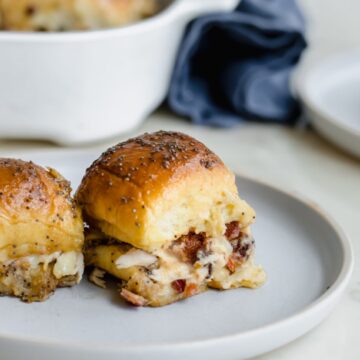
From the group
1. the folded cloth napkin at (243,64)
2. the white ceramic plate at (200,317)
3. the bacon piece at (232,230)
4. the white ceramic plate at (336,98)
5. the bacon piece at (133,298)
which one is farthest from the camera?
the folded cloth napkin at (243,64)

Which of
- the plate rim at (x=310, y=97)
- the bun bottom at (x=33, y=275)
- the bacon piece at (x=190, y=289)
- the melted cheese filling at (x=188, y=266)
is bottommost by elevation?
the plate rim at (x=310, y=97)

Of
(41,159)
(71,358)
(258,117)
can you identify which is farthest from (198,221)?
(258,117)

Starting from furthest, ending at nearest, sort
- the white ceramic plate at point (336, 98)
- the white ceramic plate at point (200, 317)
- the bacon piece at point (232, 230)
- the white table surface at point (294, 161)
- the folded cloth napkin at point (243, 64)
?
the folded cloth napkin at point (243, 64), the white ceramic plate at point (336, 98), the white table surface at point (294, 161), the bacon piece at point (232, 230), the white ceramic plate at point (200, 317)

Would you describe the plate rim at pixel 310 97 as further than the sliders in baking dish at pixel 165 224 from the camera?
Yes

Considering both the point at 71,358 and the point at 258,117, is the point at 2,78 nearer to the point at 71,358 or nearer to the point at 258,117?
the point at 258,117

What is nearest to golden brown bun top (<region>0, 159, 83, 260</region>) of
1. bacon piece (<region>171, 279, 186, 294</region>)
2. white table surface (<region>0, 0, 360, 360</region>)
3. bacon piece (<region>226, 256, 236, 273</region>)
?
bacon piece (<region>171, 279, 186, 294</region>)

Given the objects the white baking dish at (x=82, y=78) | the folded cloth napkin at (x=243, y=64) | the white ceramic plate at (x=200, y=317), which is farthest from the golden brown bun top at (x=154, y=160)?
the folded cloth napkin at (x=243, y=64)

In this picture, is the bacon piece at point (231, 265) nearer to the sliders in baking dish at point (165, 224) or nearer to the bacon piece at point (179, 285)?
the sliders in baking dish at point (165, 224)
